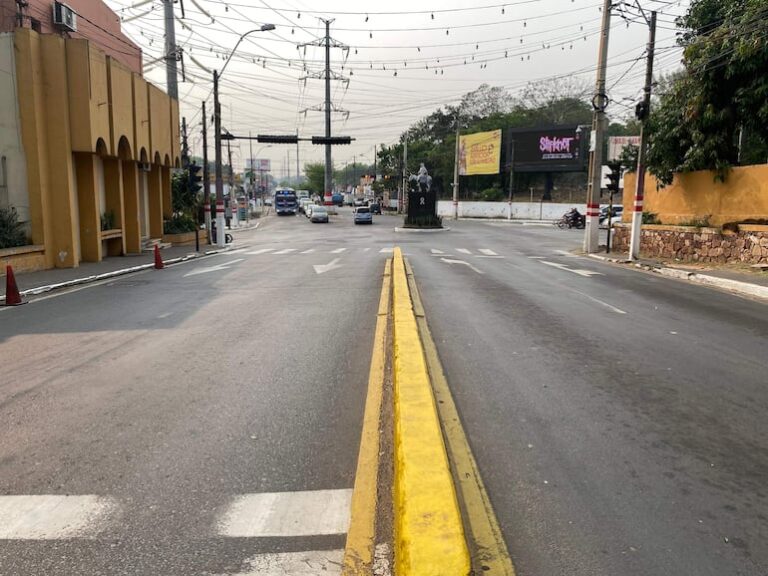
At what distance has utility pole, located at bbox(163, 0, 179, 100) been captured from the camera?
1163 inches

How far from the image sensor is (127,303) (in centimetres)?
1136

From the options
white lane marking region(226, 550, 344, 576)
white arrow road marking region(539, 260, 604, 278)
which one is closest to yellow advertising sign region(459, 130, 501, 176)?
white arrow road marking region(539, 260, 604, 278)

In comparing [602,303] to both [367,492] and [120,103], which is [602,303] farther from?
[120,103]

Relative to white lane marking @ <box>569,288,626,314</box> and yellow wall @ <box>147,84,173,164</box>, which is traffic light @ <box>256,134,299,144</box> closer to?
yellow wall @ <box>147,84,173,164</box>

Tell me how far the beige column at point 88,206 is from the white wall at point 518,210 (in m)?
47.8

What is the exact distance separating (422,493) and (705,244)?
18378 mm

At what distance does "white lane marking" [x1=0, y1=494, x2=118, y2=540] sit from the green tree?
19.0m

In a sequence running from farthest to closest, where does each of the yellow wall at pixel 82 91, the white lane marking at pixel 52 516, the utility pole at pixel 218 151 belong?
1. the utility pole at pixel 218 151
2. the yellow wall at pixel 82 91
3. the white lane marking at pixel 52 516

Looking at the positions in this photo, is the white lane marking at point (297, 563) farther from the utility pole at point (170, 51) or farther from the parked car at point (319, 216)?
the parked car at point (319, 216)

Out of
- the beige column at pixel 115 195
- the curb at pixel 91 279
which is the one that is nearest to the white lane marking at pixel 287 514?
the curb at pixel 91 279

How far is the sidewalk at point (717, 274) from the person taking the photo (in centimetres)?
1355

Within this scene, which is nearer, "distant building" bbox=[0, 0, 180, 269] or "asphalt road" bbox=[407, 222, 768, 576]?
"asphalt road" bbox=[407, 222, 768, 576]

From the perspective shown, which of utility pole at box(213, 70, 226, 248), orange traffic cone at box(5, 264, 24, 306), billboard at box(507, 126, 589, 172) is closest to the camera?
orange traffic cone at box(5, 264, 24, 306)

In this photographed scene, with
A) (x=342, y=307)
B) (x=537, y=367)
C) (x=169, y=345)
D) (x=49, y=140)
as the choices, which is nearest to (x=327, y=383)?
(x=537, y=367)
